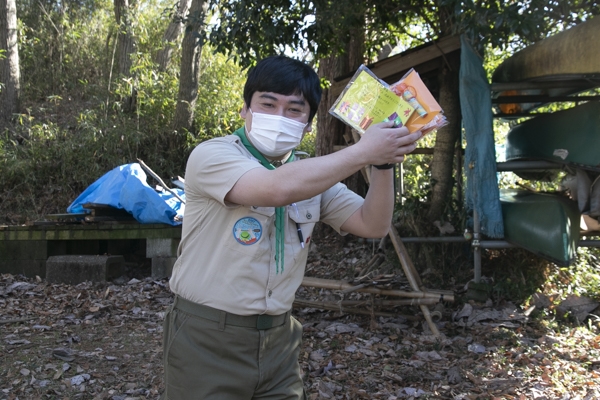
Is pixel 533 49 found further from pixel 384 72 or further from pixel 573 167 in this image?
pixel 384 72

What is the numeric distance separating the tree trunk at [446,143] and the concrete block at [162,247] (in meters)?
2.93

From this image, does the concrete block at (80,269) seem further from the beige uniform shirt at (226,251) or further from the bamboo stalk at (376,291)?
the beige uniform shirt at (226,251)

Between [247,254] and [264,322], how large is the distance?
24cm

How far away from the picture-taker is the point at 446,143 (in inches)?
254

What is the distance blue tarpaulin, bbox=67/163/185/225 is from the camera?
7.09m

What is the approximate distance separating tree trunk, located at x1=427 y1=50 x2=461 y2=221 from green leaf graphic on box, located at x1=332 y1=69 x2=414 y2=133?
4.48 meters

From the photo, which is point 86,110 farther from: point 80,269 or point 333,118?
point 333,118

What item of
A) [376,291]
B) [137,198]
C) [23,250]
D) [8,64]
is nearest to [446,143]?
[376,291]

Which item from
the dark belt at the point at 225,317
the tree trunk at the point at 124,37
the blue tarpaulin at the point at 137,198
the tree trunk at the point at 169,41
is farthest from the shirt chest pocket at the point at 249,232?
the tree trunk at the point at 169,41

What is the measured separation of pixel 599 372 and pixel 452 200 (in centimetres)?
238

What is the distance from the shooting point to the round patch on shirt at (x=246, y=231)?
2.02m

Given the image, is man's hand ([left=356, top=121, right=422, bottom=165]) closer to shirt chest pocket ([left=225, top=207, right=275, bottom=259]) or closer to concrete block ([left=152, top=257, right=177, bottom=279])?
shirt chest pocket ([left=225, top=207, right=275, bottom=259])

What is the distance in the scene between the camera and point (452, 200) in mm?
6289

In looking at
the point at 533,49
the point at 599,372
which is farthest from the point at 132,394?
the point at 533,49
